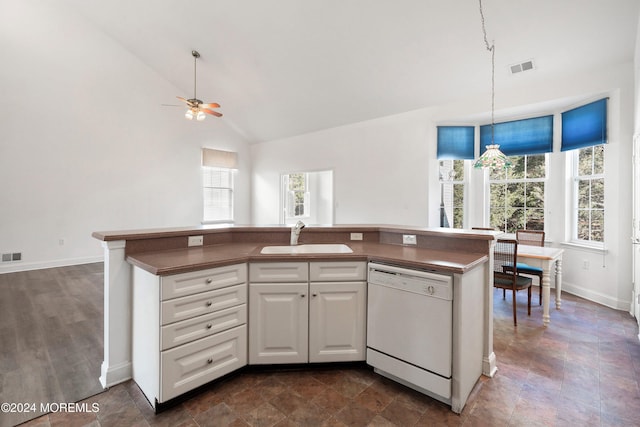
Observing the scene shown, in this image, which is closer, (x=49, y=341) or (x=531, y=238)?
(x=49, y=341)

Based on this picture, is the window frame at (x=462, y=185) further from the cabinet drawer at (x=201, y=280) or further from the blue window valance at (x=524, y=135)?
the cabinet drawer at (x=201, y=280)

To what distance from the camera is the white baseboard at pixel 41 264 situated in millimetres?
4734

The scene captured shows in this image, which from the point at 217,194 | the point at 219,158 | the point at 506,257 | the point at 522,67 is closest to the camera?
the point at 506,257

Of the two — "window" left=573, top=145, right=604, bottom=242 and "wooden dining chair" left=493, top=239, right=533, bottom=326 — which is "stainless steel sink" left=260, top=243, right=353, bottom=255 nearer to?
"wooden dining chair" left=493, top=239, right=533, bottom=326

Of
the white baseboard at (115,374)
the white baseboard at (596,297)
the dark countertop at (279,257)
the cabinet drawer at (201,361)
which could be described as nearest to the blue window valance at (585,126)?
the white baseboard at (596,297)

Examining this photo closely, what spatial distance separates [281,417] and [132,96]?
249 inches

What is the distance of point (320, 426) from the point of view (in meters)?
1.61

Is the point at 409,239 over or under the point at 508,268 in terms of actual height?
over

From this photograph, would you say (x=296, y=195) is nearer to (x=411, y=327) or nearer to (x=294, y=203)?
(x=294, y=203)

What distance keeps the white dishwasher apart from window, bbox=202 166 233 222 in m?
5.82

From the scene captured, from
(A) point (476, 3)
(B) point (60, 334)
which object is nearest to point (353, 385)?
(B) point (60, 334)

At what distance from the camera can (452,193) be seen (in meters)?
5.11

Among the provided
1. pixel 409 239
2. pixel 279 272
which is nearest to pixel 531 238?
pixel 409 239

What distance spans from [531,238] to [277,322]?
366 cm
